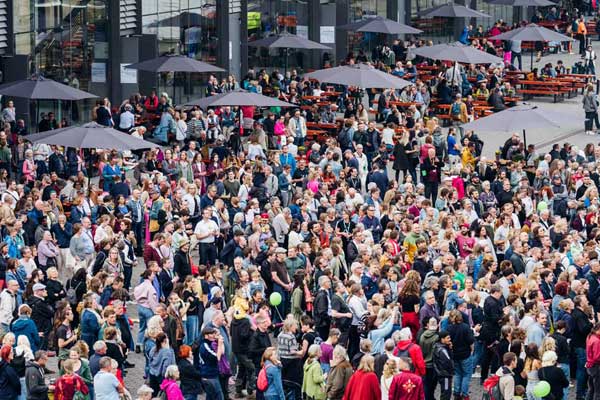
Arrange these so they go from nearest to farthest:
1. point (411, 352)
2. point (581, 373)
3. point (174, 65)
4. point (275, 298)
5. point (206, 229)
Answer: point (411, 352), point (581, 373), point (275, 298), point (206, 229), point (174, 65)

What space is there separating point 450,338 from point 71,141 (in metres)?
10.5

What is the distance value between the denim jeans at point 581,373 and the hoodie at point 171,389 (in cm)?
613

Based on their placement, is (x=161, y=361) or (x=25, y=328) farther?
(x=25, y=328)

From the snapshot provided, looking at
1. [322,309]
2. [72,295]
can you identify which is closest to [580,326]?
[322,309]

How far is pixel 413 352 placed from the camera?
19.6 metres

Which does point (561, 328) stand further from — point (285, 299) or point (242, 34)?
point (242, 34)

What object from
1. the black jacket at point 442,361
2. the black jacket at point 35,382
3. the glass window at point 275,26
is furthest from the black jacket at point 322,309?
the glass window at point 275,26

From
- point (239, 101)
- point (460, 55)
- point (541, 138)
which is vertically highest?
point (460, 55)

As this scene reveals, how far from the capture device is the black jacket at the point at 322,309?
2173cm

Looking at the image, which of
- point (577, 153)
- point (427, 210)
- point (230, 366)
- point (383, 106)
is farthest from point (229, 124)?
point (230, 366)

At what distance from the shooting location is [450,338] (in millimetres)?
20547

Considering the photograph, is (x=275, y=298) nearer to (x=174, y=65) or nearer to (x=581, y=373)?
(x=581, y=373)

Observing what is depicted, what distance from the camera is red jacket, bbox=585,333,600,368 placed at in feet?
67.4

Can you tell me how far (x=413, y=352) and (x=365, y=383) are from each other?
1341 mm
